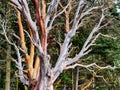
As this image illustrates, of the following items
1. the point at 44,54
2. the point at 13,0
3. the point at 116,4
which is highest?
the point at 116,4

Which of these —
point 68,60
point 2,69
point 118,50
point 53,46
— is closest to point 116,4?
point 118,50

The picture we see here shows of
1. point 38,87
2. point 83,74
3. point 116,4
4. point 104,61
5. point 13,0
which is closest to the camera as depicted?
point 13,0

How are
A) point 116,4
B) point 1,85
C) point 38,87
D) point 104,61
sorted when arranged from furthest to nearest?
1. point 1,85
2. point 104,61
3. point 116,4
4. point 38,87

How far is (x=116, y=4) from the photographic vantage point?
618 inches

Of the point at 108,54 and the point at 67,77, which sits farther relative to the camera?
the point at 67,77

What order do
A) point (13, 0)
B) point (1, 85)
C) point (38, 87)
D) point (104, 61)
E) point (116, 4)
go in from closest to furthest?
point (13, 0), point (38, 87), point (116, 4), point (104, 61), point (1, 85)

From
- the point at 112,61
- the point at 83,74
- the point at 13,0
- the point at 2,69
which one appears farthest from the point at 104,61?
the point at 13,0

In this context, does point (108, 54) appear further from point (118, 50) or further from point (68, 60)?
point (68, 60)

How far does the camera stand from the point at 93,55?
16.0m

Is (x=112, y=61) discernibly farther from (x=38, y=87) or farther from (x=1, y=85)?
(x=38, y=87)

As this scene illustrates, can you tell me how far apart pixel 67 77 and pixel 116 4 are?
4.37 m

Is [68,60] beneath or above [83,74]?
beneath

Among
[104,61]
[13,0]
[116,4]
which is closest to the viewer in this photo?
[13,0]

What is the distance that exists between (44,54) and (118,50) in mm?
10157
